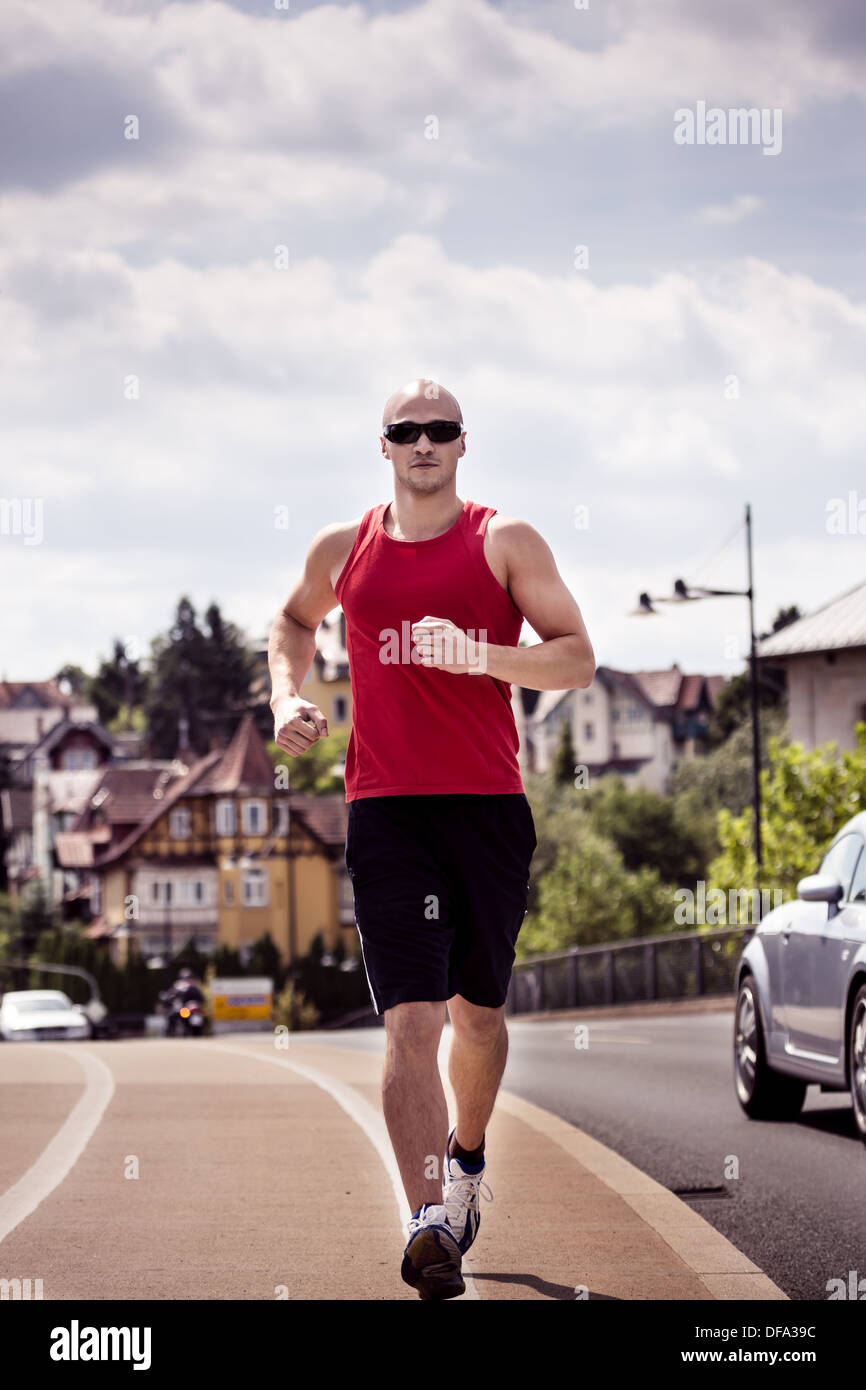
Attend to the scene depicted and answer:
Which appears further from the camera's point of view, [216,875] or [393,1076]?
[216,875]

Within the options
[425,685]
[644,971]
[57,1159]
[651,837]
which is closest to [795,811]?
[644,971]

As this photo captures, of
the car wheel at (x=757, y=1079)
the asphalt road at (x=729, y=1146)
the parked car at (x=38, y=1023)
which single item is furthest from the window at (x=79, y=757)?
the car wheel at (x=757, y=1079)

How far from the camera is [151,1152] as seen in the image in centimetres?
788

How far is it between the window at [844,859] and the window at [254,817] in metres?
83.3

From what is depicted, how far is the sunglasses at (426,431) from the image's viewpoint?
5109 millimetres

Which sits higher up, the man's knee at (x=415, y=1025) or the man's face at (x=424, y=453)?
the man's face at (x=424, y=453)

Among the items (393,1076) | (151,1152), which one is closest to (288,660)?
(393,1076)

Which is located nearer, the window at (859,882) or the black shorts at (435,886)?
the black shorts at (435,886)

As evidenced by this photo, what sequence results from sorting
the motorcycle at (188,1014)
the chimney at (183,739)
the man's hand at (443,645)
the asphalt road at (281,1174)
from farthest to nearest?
the chimney at (183,739) → the motorcycle at (188,1014) → the asphalt road at (281,1174) → the man's hand at (443,645)

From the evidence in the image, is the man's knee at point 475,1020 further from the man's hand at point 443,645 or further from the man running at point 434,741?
the man's hand at point 443,645

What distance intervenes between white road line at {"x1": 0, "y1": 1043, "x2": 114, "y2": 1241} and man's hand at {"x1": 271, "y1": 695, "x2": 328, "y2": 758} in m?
1.73

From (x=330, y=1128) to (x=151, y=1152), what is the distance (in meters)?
1.19
